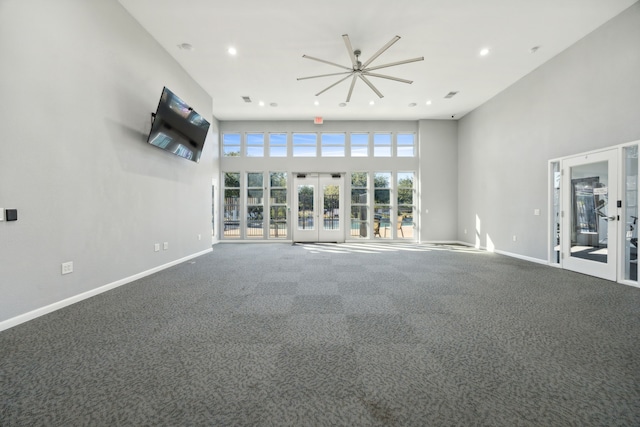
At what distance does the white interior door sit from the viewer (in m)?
4.43

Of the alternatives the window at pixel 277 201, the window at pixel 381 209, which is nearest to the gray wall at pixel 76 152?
the window at pixel 277 201

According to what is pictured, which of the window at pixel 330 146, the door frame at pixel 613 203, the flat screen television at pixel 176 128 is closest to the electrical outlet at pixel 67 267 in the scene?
the flat screen television at pixel 176 128

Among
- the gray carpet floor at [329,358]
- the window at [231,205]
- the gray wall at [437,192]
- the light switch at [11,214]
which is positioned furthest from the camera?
the window at [231,205]

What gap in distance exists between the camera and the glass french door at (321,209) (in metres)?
9.70

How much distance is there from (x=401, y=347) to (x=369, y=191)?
778 centimetres

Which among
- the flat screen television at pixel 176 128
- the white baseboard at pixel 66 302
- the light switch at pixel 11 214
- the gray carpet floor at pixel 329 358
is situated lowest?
the gray carpet floor at pixel 329 358

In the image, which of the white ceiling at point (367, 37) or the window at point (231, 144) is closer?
the white ceiling at point (367, 37)

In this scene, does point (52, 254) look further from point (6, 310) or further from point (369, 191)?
point (369, 191)

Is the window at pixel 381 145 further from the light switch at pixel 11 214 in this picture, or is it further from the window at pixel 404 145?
the light switch at pixel 11 214

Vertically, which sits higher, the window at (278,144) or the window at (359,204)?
the window at (278,144)

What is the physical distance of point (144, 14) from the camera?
433cm

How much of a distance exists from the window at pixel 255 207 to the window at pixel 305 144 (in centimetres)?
160

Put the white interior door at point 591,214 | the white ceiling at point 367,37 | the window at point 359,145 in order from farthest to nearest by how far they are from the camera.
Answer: the window at point 359,145 → the white interior door at point 591,214 → the white ceiling at point 367,37

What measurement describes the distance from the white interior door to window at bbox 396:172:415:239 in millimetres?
4610
